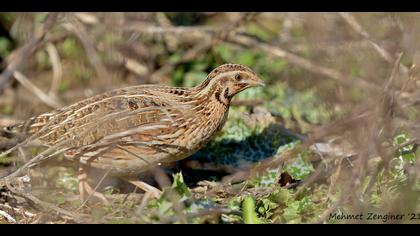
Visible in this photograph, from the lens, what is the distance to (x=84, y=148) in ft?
Answer: 19.2

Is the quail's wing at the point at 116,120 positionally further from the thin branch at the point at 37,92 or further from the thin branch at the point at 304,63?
the thin branch at the point at 37,92

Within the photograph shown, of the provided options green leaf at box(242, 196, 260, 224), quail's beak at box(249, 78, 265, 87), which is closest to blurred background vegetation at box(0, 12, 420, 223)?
green leaf at box(242, 196, 260, 224)

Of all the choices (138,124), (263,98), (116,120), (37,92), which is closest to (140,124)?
(138,124)

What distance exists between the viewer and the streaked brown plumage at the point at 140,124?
5875 millimetres

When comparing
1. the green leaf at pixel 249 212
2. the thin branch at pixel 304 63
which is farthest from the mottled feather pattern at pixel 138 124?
the thin branch at pixel 304 63

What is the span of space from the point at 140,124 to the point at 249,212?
131cm

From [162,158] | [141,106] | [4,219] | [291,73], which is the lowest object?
[4,219]

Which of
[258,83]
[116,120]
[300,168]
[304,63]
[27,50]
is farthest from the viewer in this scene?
[304,63]

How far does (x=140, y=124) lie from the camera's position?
5.96 metres

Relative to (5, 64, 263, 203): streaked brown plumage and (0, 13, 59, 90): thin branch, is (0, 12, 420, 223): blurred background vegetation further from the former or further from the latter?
(5, 64, 263, 203): streaked brown plumage

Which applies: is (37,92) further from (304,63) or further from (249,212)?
(249,212)
